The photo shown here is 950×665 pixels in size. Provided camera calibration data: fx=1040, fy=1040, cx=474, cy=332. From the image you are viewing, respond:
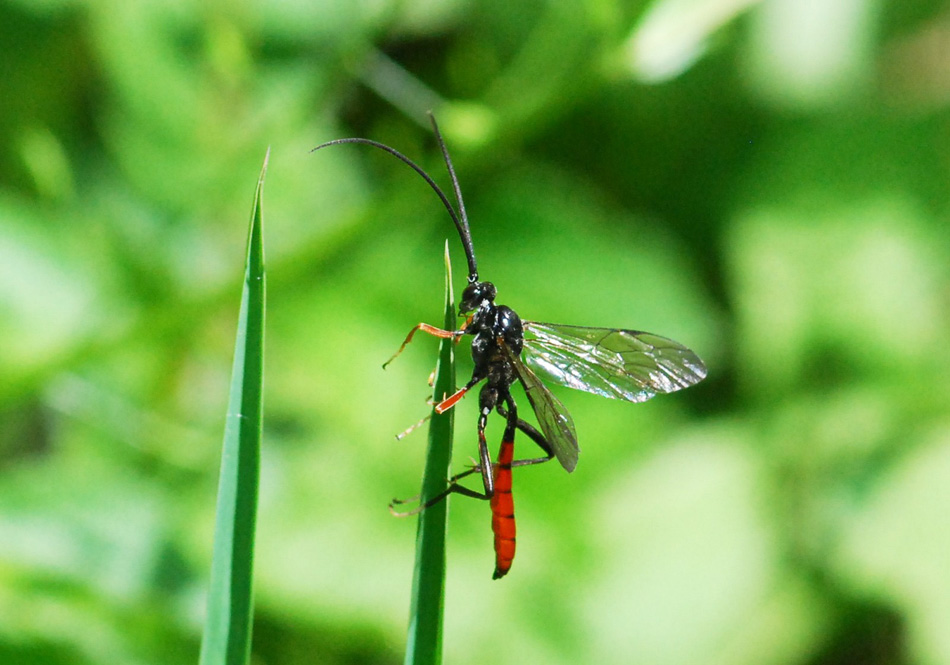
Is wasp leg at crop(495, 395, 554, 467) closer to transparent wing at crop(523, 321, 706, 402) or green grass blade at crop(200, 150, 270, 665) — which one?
transparent wing at crop(523, 321, 706, 402)

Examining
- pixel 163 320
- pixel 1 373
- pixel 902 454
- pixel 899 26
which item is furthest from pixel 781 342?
pixel 1 373

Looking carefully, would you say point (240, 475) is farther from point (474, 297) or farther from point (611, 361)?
point (611, 361)

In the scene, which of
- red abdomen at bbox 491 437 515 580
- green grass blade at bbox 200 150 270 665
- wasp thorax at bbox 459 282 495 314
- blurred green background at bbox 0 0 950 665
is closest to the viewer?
green grass blade at bbox 200 150 270 665

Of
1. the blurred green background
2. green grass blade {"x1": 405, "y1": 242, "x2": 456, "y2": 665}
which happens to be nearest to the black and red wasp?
the blurred green background

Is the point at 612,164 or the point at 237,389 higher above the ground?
the point at 612,164

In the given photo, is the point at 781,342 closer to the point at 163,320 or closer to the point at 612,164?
the point at 612,164

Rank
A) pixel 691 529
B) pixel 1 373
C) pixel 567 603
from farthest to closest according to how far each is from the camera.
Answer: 1. pixel 691 529
2. pixel 567 603
3. pixel 1 373
